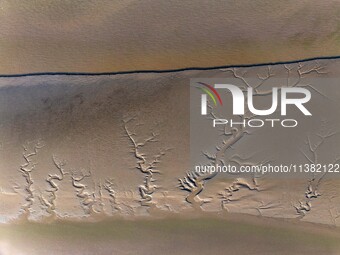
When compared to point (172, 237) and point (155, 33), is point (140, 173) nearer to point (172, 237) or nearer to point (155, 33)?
point (172, 237)

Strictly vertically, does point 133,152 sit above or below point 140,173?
above

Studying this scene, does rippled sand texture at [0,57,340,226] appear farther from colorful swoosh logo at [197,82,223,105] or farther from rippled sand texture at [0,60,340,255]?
colorful swoosh logo at [197,82,223,105]

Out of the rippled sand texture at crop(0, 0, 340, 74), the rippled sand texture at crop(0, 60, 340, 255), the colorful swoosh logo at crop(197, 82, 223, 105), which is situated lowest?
the rippled sand texture at crop(0, 60, 340, 255)

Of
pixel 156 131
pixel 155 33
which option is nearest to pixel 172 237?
pixel 156 131

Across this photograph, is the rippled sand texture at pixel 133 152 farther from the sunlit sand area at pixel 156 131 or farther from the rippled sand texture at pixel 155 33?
the rippled sand texture at pixel 155 33

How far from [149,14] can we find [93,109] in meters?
1.04

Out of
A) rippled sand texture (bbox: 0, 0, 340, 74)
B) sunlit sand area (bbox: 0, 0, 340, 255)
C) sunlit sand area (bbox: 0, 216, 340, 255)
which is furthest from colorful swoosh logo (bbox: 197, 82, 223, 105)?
sunlit sand area (bbox: 0, 216, 340, 255)

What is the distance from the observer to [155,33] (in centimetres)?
295

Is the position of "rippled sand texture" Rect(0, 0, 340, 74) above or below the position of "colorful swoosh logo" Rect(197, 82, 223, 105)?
above

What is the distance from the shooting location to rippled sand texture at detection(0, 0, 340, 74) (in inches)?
114

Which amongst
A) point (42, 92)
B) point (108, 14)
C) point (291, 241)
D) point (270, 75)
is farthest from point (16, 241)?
point (270, 75)

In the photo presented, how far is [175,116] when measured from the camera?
115 inches

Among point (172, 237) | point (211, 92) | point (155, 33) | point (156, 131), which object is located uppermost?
point (155, 33)

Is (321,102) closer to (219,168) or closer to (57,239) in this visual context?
(219,168)
